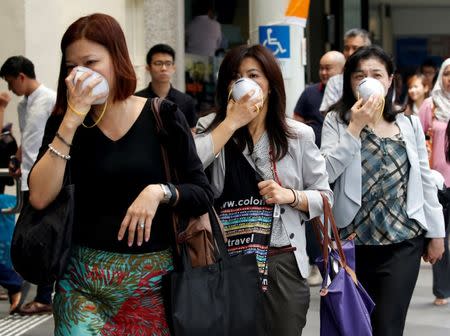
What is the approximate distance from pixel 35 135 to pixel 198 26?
6.49m

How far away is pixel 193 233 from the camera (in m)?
3.99

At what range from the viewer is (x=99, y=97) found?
381 cm

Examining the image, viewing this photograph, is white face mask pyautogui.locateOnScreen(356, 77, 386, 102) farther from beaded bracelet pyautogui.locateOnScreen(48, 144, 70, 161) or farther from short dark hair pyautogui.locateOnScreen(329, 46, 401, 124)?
beaded bracelet pyautogui.locateOnScreen(48, 144, 70, 161)

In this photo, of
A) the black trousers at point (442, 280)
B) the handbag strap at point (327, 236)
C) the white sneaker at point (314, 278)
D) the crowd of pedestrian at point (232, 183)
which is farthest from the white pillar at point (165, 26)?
the handbag strap at point (327, 236)

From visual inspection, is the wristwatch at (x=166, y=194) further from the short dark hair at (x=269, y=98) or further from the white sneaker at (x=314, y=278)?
the white sneaker at (x=314, y=278)

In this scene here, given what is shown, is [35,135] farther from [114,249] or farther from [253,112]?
[114,249]

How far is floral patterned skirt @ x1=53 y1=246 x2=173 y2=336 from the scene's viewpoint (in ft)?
12.8

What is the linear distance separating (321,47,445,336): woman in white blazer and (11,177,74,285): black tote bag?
1.78m

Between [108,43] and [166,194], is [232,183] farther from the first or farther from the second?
[108,43]

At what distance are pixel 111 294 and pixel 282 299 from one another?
1.01 metres

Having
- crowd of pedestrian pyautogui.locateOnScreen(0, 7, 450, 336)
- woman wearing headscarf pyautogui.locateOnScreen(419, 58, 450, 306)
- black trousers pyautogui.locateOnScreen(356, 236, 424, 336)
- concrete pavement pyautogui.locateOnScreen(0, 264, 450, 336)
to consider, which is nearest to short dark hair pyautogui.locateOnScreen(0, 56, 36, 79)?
concrete pavement pyautogui.locateOnScreen(0, 264, 450, 336)

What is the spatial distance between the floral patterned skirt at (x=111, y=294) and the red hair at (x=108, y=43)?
54cm

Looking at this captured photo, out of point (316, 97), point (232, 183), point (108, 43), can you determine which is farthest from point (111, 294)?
point (316, 97)

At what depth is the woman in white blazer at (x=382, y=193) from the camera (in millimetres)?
5316
